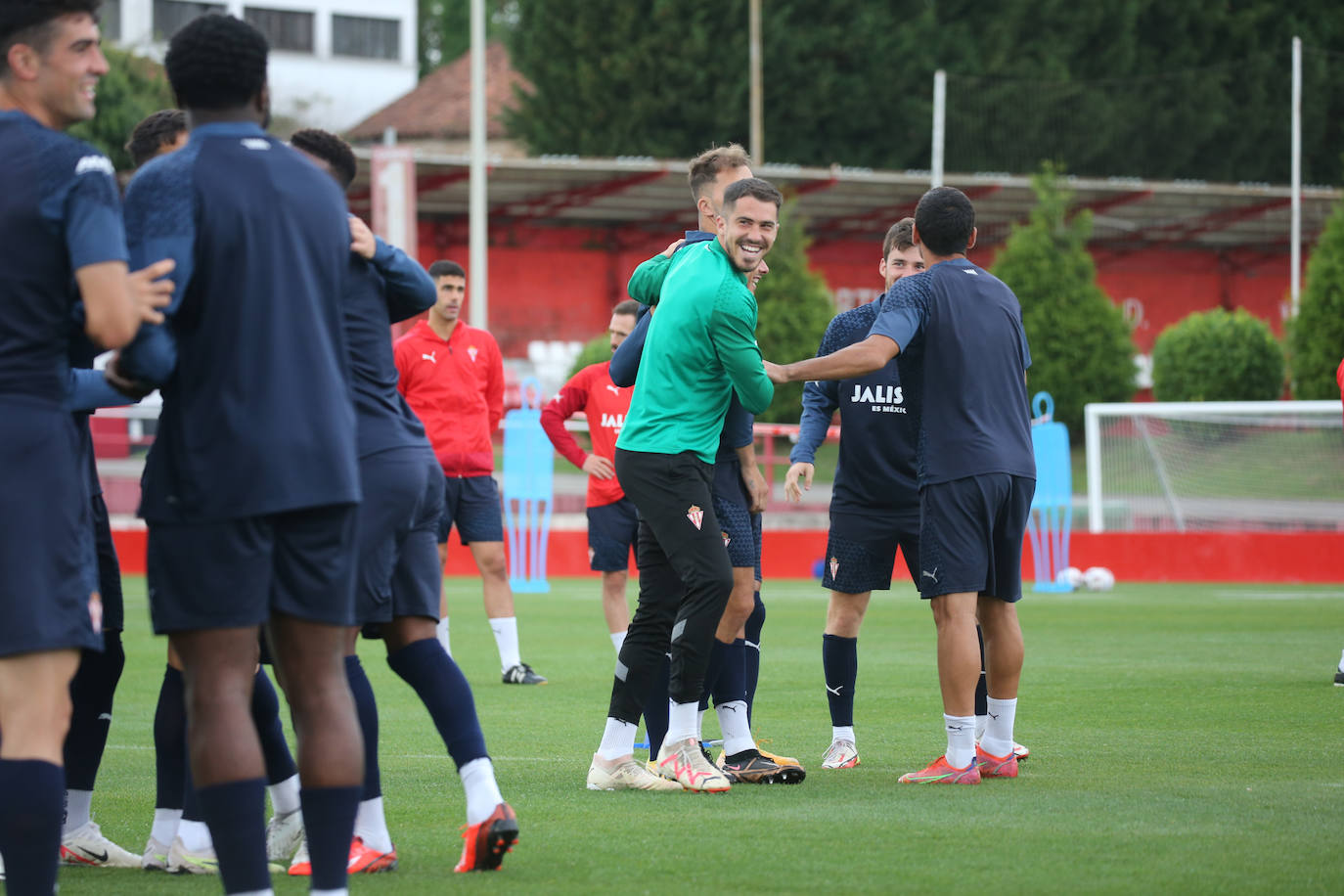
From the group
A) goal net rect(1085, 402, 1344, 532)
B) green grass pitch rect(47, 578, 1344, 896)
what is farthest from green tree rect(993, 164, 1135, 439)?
green grass pitch rect(47, 578, 1344, 896)

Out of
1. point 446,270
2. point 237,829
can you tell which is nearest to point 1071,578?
point 446,270

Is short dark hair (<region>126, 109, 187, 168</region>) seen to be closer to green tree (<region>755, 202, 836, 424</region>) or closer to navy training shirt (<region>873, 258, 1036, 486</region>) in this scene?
navy training shirt (<region>873, 258, 1036, 486</region>)

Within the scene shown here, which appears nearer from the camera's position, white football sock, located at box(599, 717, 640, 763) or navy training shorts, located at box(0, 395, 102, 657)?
navy training shorts, located at box(0, 395, 102, 657)

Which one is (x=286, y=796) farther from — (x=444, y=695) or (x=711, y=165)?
(x=711, y=165)

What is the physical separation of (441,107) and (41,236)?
191 ft

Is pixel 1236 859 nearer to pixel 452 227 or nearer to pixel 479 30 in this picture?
pixel 479 30

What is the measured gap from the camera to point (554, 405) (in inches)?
407

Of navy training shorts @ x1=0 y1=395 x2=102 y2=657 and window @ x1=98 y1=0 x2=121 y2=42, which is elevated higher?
window @ x1=98 y1=0 x2=121 y2=42

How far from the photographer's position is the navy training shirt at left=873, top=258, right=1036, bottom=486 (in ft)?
20.3

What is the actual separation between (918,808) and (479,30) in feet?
73.9

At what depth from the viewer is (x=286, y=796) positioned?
198 inches

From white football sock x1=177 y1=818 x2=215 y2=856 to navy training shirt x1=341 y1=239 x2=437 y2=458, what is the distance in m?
1.27

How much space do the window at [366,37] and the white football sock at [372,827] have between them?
67.0 metres

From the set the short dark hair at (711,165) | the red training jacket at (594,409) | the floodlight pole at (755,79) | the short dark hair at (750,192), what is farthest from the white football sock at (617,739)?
the floodlight pole at (755,79)
